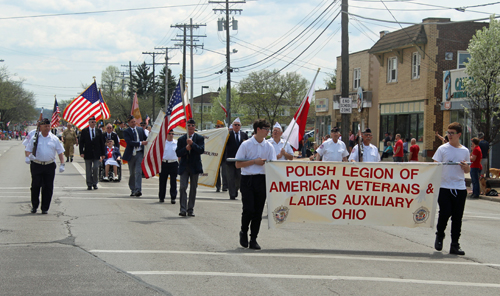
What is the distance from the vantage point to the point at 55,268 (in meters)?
6.71

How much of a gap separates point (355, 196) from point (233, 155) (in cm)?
760

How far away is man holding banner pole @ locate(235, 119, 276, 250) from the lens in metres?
8.21

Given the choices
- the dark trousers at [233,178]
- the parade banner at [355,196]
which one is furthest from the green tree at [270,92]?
the parade banner at [355,196]

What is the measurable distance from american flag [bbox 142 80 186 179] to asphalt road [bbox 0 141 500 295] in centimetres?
134

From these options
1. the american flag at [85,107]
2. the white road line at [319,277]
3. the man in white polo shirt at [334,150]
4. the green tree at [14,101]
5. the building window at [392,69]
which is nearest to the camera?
the white road line at [319,277]

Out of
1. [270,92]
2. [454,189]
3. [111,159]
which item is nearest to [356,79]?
[270,92]

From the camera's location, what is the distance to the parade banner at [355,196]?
27.5ft

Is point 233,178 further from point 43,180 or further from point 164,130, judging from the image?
point 43,180

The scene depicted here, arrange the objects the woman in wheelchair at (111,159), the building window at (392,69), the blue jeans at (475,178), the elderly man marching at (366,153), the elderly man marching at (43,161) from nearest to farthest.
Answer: the elderly man marching at (366,153) < the elderly man marching at (43,161) < the blue jeans at (475,178) < the woman in wheelchair at (111,159) < the building window at (392,69)

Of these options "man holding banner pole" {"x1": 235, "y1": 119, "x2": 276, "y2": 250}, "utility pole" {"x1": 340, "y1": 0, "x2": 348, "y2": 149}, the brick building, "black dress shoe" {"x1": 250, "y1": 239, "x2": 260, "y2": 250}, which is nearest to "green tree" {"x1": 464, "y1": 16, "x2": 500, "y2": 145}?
"utility pole" {"x1": 340, "y1": 0, "x2": 348, "y2": 149}

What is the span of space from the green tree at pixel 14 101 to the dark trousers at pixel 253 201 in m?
85.4

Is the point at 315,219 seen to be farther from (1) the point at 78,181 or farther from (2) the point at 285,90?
(2) the point at 285,90

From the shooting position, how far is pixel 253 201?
325 inches

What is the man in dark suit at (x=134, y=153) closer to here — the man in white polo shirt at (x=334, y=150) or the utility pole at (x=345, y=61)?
the man in white polo shirt at (x=334, y=150)
